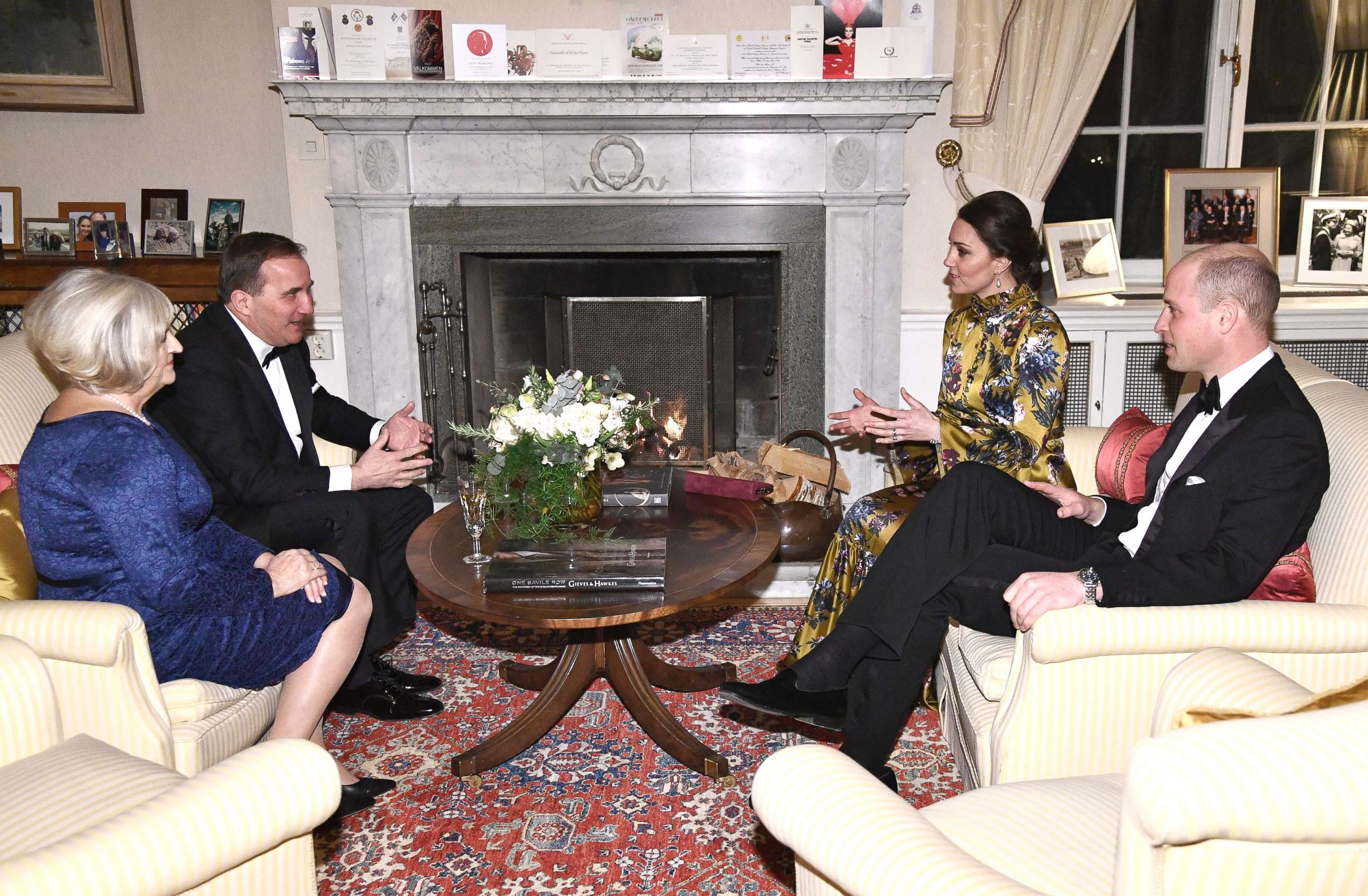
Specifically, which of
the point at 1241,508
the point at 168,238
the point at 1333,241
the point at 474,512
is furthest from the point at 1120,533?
the point at 168,238

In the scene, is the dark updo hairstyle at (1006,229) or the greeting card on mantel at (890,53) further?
the greeting card on mantel at (890,53)

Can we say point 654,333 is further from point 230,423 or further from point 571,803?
point 571,803

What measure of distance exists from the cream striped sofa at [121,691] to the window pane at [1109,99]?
3553 millimetres

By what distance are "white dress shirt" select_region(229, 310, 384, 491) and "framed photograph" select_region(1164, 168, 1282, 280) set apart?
9.71 feet

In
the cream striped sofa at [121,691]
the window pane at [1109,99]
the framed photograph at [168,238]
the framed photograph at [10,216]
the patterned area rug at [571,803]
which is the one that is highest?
the window pane at [1109,99]

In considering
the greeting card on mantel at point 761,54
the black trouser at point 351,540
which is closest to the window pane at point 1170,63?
the greeting card on mantel at point 761,54

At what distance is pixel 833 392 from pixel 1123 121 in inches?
61.2

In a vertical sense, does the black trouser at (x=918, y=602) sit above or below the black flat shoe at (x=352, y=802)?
above

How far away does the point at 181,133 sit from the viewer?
396cm

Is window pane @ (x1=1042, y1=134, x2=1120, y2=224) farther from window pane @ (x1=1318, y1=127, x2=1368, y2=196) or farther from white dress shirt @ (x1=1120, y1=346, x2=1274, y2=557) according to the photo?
white dress shirt @ (x1=1120, y1=346, x2=1274, y2=557)

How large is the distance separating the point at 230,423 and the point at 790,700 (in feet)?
5.12

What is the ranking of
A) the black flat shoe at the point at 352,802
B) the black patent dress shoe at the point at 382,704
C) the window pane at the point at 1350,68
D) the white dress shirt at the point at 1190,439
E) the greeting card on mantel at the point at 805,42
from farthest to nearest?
1. the window pane at the point at 1350,68
2. the greeting card on mantel at the point at 805,42
3. the black patent dress shoe at the point at 382,704
4. the black flat shoe at the point at 352,802
5. the white dress shirt at the point at 1190,439

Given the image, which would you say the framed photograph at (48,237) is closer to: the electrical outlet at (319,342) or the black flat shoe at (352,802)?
the electrical outlet at (319,342)

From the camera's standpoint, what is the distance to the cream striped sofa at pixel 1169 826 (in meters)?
0.97
